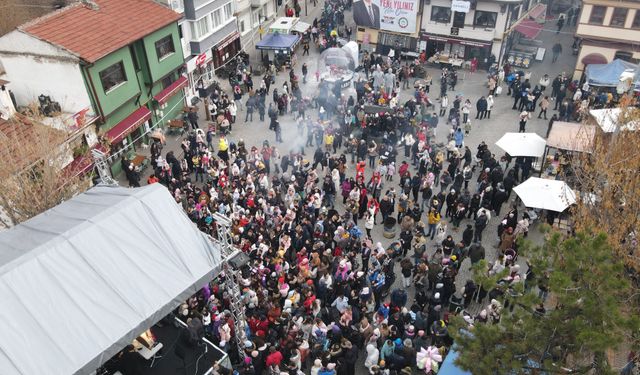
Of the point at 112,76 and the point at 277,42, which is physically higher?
the point at 112,76

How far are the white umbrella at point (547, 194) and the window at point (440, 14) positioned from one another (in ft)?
62.6

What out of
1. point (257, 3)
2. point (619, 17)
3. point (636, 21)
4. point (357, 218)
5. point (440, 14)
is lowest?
point (357, 218)

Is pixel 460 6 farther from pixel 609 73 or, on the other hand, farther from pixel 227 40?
pixel 227 40

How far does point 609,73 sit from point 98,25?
27.7 m

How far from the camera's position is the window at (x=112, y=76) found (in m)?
22.9

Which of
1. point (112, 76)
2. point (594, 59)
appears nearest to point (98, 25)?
point (112, 76)

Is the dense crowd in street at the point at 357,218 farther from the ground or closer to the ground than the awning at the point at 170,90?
closer to the ground

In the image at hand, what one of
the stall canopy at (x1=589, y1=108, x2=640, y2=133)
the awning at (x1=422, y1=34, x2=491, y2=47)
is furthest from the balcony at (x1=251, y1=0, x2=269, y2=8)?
the stall canopy at (x1=589, y1=108, x2=640, y2=133)

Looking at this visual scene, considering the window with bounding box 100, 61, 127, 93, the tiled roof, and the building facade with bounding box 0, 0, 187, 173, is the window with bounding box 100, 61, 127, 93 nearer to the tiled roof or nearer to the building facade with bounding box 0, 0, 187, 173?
the building facade with bounding box 0, 0, 187, 173

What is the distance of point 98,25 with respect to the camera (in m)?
23.2

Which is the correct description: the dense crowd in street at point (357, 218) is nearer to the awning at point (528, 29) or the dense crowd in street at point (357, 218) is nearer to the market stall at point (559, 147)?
the market stall at point (559, 147)

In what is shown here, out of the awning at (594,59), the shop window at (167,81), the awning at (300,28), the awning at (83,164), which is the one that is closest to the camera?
the awning at (83,164)

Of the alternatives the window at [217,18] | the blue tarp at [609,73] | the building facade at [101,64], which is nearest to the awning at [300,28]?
the window at [217,18]

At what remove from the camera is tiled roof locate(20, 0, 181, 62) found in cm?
2164
